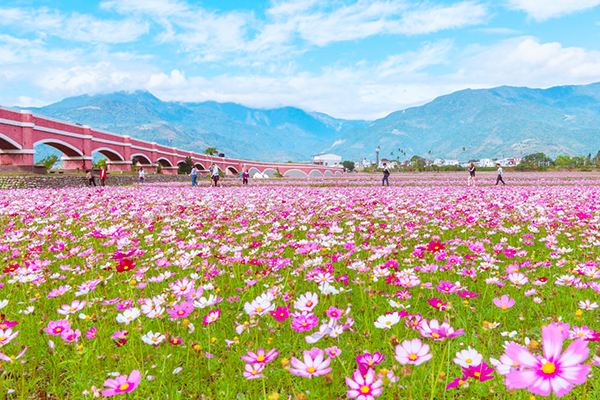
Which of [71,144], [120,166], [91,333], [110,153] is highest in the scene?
[71,144]

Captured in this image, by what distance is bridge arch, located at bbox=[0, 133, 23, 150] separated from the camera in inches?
1273

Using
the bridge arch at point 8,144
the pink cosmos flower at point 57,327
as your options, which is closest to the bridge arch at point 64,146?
the bridge arch at point 8,144

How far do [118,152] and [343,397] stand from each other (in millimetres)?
57624

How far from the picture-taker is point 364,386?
1.36 meters

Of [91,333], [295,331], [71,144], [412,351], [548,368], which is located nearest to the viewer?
[548,368]

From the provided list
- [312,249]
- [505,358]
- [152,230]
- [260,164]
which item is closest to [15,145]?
[152,230]

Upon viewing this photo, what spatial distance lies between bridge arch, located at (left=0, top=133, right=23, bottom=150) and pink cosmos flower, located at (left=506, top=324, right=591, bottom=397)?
42.5 meters

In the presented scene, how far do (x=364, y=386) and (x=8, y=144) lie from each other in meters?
44.1

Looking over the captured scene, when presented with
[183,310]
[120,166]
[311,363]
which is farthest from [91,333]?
[120,166]

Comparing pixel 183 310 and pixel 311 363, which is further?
pixel 183 310

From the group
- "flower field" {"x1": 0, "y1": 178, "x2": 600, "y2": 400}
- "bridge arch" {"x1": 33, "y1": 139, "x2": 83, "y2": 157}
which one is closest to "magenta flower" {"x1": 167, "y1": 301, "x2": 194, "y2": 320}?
"flower field" {"x1": 0, "y1": 178, "x2": 600, "y2": 400}

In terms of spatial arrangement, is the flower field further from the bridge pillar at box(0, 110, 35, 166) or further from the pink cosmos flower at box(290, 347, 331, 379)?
the bridge pillar at box(0, 110, 35, 166)

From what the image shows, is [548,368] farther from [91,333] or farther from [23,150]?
[23,150]

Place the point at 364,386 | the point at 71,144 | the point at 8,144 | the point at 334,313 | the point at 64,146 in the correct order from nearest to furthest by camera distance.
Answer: the point at 364,386
the point at 334,313
the point at 8,144
the point at 64,146
the point at 71,144
